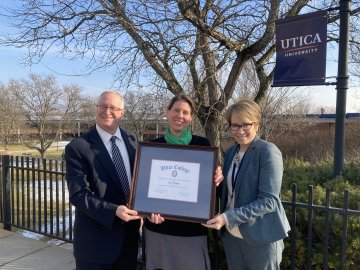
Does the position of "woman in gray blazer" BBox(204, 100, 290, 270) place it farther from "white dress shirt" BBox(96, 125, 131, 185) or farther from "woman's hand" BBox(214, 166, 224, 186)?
"white dress shirt" BBox(96, 125, 131, 185)

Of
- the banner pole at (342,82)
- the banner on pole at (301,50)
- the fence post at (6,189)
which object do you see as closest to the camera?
the banner on pole at (301,50)

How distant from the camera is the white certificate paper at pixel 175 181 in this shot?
238 cm

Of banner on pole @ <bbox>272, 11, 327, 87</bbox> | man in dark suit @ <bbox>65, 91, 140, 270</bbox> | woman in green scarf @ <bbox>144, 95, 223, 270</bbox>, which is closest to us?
man in dark suit @ <bbox>65, 91, 140, 270</bbox>

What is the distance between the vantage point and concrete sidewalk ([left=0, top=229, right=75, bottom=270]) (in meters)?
4.45

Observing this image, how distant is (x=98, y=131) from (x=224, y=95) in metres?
4.48

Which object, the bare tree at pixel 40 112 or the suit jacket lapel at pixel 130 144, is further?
the bare tree at pixel 40 112

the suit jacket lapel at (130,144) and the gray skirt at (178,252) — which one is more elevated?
the suit jacket lapel at (130,144)

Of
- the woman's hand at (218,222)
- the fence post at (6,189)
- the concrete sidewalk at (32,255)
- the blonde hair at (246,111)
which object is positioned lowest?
the concrete sidewalk at (32,255)

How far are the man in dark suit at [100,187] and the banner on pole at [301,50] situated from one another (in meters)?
2.70

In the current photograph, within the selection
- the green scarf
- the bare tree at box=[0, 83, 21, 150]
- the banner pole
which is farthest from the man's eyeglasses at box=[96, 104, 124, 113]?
the bare tree at box=[0, 83, 21, 150]

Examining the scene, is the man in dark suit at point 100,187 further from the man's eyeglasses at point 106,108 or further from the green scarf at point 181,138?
the green scarf at point 181,138

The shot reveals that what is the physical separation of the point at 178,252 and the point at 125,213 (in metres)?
0.54

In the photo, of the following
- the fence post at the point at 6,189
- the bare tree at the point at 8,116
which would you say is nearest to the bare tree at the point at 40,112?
the bare tree at the point at 8,116

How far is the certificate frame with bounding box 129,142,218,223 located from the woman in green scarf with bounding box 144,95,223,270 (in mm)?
204
